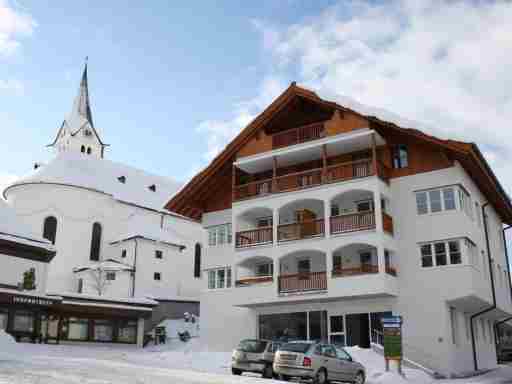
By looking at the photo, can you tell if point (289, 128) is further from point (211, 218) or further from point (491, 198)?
point (491, 198)

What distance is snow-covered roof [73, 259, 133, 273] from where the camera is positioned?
166 ft

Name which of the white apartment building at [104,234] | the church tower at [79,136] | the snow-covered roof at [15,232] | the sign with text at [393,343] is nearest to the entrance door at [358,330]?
the sign with text at [393,343]

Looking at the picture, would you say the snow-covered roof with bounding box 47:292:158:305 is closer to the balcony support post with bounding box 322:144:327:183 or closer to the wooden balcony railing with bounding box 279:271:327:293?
the wooden balcony railing with bounding box 279:271:327:293

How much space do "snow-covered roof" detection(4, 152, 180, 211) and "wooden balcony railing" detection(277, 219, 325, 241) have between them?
23.2 meters

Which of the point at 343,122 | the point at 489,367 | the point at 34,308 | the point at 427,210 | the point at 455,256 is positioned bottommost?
Result: the point at 489,367

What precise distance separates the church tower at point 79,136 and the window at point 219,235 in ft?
178

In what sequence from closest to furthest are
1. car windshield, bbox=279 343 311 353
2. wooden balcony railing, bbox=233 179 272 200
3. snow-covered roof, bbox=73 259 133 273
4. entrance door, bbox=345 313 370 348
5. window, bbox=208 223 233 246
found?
1. car windshield, bbox=279 343 311 353
2. entrance door, bbox=345 313 370 348
3. wooden balcony railing, bbox=233 179 272 200
4. window, bbox=208 223 233 246
5. snow-covered roof, bbox=73 259 133 273

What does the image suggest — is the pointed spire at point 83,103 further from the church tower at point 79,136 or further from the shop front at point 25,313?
the shop front at point 25,313

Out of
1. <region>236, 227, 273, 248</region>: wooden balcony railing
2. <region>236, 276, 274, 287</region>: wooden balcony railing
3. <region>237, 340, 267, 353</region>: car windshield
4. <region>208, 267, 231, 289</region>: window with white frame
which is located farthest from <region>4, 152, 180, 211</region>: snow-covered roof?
<region>237, 340, 267, 353</region>: car windshield

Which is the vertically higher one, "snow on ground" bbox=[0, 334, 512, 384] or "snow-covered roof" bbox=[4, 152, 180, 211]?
"snow-covered roof" bbox=[4, 152, 180, 211]

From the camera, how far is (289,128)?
34.3 m

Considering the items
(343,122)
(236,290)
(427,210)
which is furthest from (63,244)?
(427,210)

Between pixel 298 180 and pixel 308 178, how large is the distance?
0.62 metres

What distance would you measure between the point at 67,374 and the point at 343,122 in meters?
20.2
